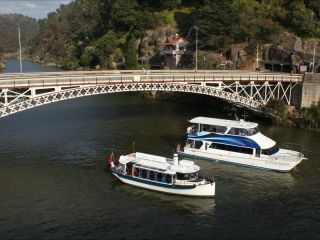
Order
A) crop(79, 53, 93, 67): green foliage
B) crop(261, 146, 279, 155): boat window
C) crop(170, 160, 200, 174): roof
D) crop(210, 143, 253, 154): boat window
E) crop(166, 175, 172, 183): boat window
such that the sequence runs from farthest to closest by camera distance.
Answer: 1. crop(79, 53, 93, 67): green foliage
2. crop(210, 143, 253, 154): boat window
3. crop(261, 146, 279, 155): boat window
4. crop(166, 175, 172, 183): boat window
5. crop(170, 160, 200, 174): roof

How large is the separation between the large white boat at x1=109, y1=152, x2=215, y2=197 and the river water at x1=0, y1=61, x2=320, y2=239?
3.23ft

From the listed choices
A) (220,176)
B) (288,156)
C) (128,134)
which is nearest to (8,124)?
(128,134)

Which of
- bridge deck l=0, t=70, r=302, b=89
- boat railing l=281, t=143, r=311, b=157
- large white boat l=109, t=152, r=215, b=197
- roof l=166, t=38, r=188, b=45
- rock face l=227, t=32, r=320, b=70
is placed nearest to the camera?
large white boat l=109, t=152, r=215, b=197

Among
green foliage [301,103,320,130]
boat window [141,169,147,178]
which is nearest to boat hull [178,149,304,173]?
boat window [141,169,147,178]

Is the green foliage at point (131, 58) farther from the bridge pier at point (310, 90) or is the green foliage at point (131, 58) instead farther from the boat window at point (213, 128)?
the boat window at point (213, 128)

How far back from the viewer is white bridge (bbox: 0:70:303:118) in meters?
54.6

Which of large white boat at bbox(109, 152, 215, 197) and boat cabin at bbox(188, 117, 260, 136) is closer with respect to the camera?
large white boat at bbox(109, 152, 215, 197)

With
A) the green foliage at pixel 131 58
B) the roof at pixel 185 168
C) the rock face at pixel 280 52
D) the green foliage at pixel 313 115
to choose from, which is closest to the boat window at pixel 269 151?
the roof at pixel 185 168

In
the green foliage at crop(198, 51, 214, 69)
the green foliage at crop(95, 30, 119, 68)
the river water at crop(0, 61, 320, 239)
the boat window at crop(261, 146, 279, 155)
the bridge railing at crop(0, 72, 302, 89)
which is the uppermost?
the green foliage at crop(95, 30, 119, 68)

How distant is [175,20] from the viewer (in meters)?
143

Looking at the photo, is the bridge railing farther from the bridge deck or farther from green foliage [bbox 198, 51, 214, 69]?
green foliage [bbox 198, 51, 214, 69]

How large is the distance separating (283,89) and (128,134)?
32.8 metres

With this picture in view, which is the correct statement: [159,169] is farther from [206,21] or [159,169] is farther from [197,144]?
[206,21]

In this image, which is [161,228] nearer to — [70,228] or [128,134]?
[70,228]
